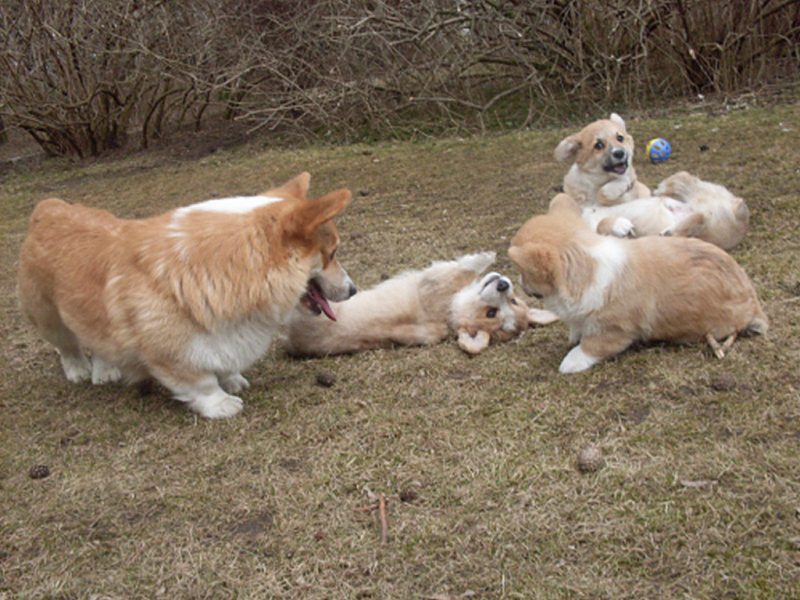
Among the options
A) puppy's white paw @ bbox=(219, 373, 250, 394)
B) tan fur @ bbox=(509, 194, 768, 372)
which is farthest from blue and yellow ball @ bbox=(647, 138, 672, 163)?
puppy's white paw @ bbox=(219, 373, 250, 394)

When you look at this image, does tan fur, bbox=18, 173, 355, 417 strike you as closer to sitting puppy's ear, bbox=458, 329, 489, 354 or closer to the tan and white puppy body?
sitting puppy's ear, bbox=458, 329, 489, 354

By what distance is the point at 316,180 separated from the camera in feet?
26.9

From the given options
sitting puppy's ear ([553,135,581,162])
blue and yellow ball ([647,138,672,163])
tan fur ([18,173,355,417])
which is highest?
tan fur ([18,173,355,417])

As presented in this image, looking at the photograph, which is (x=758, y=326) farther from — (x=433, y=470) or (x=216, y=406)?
(x=216, y=406)

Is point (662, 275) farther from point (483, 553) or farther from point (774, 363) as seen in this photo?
point (483, 553)

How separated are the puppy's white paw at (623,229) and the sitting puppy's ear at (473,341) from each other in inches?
52.0

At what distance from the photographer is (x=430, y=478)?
2646 millimetres

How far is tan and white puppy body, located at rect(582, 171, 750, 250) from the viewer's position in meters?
4.30

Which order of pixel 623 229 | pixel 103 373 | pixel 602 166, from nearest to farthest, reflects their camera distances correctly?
pixel 103 373
pixel 623 229
pixel 602 166

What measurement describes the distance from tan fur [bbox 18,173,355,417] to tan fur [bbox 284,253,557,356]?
0.53m

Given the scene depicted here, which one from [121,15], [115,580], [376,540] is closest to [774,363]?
[376,540]

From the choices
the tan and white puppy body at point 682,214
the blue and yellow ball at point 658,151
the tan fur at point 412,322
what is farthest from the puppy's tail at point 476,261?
the blue and yellow ball at point 658,151

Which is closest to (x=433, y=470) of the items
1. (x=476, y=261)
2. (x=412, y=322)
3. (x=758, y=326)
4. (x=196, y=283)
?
(x=196, y=283)

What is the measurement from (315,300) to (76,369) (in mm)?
1337
